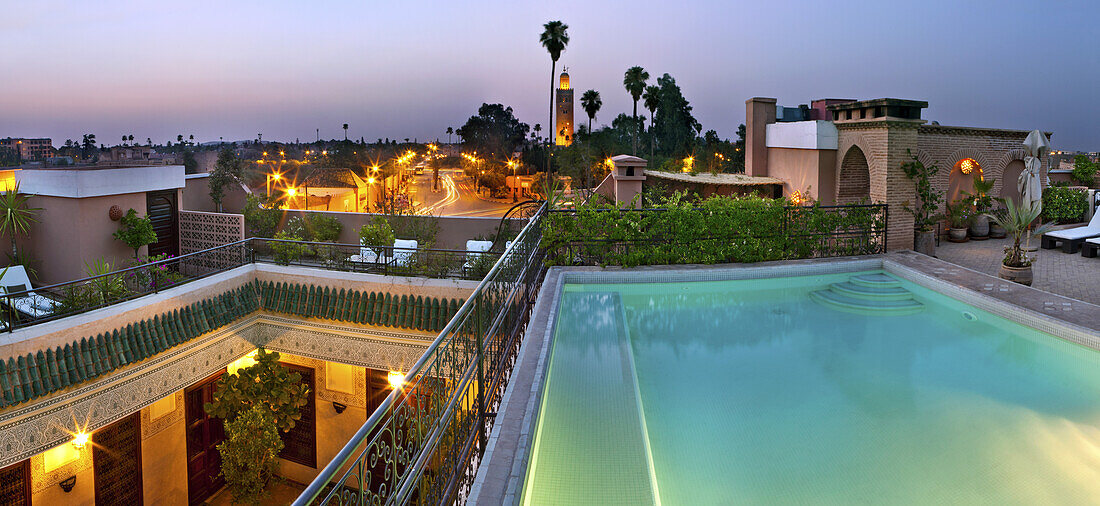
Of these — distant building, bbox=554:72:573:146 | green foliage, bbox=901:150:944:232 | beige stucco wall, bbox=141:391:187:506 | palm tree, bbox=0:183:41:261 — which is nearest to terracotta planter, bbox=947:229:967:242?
green foliage, bbox=901:150:944:232

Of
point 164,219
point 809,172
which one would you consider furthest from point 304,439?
point 809,172

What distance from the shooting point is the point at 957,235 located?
12.2 meters

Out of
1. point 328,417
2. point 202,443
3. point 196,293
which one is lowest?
point 202,443

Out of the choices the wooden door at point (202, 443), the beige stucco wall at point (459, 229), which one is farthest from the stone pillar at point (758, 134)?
the wooden door at point (202, 443)

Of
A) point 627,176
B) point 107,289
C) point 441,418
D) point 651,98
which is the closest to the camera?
point 441,418

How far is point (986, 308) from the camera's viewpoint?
7254mm

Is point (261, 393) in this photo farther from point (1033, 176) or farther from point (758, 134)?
point (758, 134)

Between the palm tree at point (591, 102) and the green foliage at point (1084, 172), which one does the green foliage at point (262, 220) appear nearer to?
the green foliage at point (1084, 172)

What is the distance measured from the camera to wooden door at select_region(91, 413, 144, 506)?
9.12 meters

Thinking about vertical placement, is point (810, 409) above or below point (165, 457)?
above

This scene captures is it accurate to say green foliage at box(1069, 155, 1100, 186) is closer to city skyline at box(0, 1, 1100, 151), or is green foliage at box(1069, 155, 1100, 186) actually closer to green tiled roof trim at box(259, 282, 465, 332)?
city skyline at box(0, 1, 1100, 151)

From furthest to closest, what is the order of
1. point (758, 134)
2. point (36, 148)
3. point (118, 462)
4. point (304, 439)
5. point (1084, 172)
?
point (36, 148) < point (758, 134) < point (1084, 172) < point (304, 439) < point (118, 462)

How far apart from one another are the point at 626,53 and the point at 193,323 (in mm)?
44573

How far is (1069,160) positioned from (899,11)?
27.6 ft
